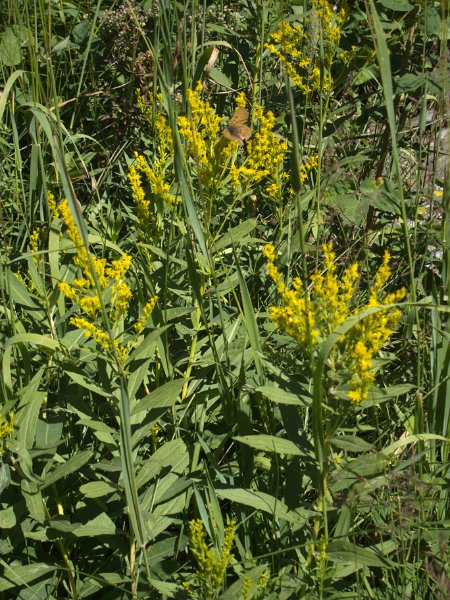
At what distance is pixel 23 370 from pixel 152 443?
1.34ft

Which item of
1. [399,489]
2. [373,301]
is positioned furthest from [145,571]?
[373,301]

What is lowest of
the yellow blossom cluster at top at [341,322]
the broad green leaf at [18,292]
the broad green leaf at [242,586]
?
the broad green leaf at [242,586]

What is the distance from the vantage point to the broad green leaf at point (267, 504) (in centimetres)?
165

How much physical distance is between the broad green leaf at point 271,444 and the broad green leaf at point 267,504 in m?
0.11

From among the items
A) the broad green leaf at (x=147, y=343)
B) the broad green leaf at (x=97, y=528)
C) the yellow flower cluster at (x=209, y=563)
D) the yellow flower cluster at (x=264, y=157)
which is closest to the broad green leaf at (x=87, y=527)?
the broad green leaf at (x=97, y=528)

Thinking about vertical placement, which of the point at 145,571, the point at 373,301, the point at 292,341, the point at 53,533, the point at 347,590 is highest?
the point at 373,301

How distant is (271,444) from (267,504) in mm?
138

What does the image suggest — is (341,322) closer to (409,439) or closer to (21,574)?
(409,439)

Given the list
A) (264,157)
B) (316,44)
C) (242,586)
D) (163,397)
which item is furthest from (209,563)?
(316,44)

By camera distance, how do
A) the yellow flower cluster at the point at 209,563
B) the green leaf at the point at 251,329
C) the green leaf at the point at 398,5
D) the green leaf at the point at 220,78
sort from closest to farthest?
the yellow flower cluster at the point at 209,563
the green leaf at the point at 251,329
the green leaf at the point at 398,5
the green leaf at the point at 220,78

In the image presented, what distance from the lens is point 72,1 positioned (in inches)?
146

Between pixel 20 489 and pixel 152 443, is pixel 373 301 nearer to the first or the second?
pixel 152 443

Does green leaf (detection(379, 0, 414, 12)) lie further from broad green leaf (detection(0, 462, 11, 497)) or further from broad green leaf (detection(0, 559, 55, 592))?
broad green leaf (detection(0, 559, 55, 592))

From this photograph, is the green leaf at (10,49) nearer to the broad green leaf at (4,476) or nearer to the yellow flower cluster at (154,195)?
the yellow flower cluster at (154,195)
